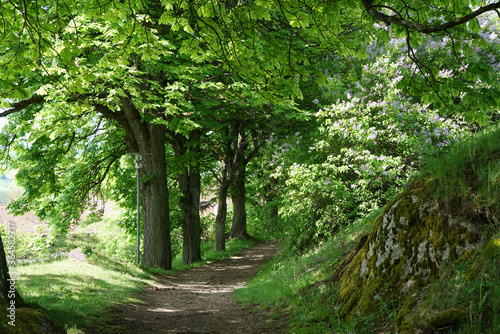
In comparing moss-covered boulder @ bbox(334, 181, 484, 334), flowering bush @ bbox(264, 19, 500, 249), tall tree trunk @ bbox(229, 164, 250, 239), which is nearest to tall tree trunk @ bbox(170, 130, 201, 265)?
tall tree trunk @ bbox(229, 164, 250, 239)

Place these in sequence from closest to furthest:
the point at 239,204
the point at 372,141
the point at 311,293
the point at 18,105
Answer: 1. the point at 311,293
2. the point at 372,141
3. the point at 18,105
4. the point at 239,204

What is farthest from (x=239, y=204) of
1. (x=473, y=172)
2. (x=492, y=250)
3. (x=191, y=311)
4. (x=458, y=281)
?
(x=492, y=250)

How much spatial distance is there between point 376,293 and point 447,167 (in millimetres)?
1854

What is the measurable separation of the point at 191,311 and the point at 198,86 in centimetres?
616

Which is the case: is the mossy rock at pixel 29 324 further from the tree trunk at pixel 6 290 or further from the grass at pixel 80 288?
the grass at pixel 80 288

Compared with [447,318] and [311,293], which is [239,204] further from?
[447,318]

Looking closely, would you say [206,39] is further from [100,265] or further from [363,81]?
[100,265]

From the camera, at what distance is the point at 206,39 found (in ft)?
19.2

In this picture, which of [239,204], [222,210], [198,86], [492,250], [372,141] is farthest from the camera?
[239,204]

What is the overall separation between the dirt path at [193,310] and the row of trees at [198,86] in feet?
6.99

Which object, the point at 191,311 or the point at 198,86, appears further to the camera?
the point at 198,86

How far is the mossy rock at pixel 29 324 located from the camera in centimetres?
405

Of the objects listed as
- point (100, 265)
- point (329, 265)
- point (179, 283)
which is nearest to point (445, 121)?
point (329, 265)

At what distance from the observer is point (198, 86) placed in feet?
36.8
